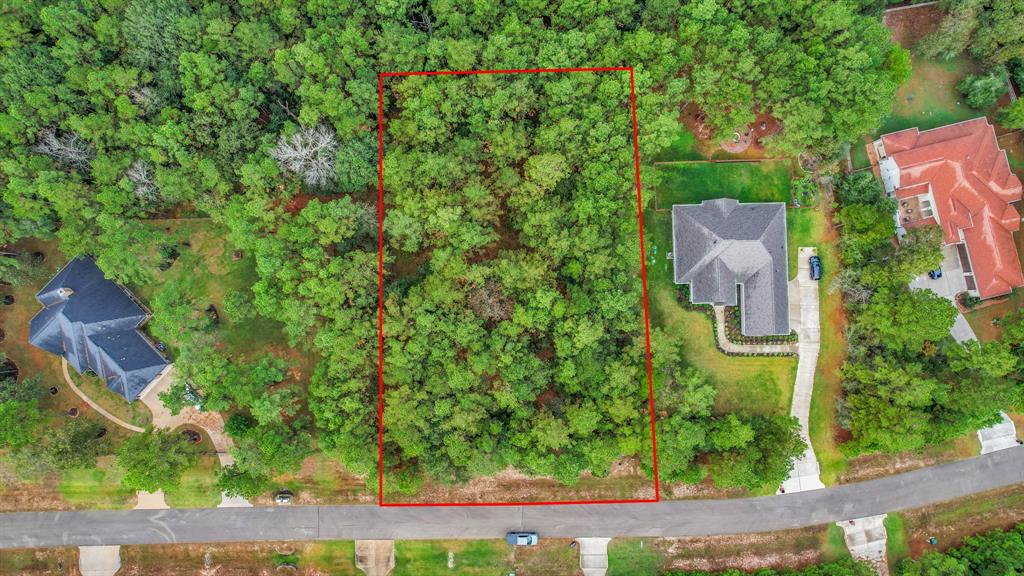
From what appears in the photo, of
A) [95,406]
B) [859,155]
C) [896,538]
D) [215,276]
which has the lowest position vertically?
[896,538]

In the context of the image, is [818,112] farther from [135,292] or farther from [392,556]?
[135,292]

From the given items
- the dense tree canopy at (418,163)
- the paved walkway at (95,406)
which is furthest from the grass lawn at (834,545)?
the paved walkway at (95,406)

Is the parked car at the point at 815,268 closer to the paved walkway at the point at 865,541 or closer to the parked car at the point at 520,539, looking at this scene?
the paved walkway at the point at 865,541

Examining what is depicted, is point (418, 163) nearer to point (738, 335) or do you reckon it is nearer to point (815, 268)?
point (738, 335)

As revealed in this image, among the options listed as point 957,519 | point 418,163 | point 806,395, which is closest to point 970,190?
point 806,395

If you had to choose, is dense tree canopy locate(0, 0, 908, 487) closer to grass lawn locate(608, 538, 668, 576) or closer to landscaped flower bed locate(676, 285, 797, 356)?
landscaped flower bed locate(676, 285, 797, 356)

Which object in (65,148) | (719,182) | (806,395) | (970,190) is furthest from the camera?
(719,182)

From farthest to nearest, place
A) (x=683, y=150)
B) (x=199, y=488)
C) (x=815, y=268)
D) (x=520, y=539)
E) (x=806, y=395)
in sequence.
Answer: (x=683, y=150) → (x=806, y=395) → (x=199, y=488) → (x=815, y=268) → (x=520, y=539)

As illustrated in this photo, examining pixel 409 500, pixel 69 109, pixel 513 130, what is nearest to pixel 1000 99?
pixel 513 130
